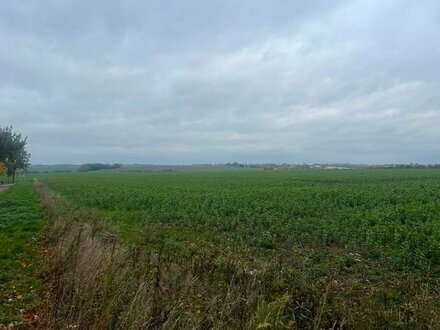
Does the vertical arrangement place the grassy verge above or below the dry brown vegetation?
below

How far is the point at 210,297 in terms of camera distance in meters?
6.02

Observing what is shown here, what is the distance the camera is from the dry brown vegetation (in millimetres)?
4695

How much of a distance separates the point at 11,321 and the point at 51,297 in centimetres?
93

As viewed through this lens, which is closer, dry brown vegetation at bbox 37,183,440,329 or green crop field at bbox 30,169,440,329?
dry brown vegetation at bbox 37,183,440,329

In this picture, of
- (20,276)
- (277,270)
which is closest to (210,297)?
(277,270)

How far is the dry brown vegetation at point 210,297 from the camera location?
4695mm

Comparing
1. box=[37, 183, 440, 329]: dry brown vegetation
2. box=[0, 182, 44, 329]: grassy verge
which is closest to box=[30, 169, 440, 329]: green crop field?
box=[37, 183, 440, 329]: dry brown vegetation

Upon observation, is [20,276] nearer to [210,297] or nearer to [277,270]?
[210,297]

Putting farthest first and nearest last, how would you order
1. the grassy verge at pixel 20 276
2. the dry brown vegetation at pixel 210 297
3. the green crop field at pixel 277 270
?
the grassy verge at pixel 20 276 < the green crop field at pixel 277 270 < the dry brown vegetation at pixel 210 297

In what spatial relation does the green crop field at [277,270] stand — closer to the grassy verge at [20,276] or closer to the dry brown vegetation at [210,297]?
the dry brown vegetation at [210,297]

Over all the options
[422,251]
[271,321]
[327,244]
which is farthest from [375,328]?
[327,244]

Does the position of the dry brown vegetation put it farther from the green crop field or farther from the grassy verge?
the grassy verge

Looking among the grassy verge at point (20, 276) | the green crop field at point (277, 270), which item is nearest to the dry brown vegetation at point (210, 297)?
the green crop field at point (277, 270)

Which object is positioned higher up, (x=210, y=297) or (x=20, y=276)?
(x=210, y=297)
